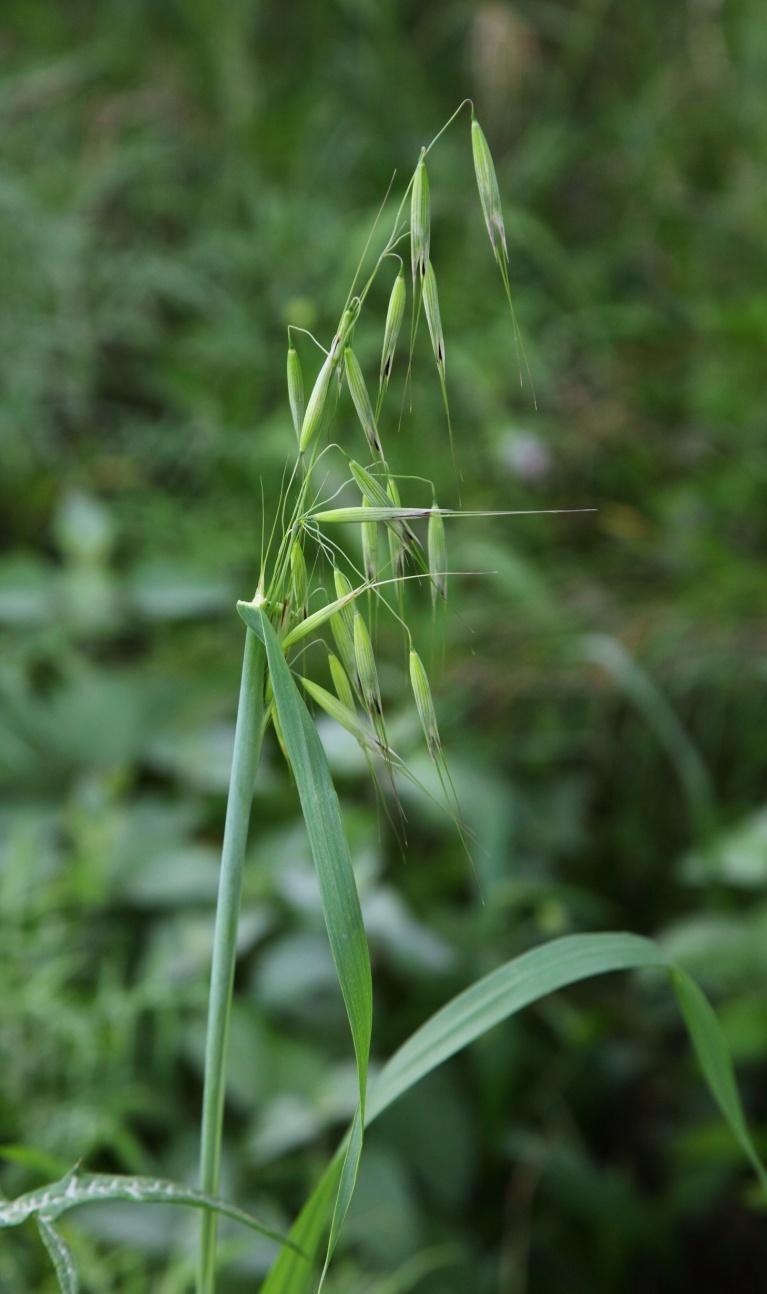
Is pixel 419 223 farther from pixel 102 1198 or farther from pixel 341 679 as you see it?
pixel 102 1198

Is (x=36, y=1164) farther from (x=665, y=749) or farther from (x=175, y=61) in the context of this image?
(x=175, y=61)

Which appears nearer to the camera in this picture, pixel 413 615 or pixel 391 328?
pixel 391 328

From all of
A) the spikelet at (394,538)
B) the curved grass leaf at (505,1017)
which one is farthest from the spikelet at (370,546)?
the curved grass leaf at (505,1017)

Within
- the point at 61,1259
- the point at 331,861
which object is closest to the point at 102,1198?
the point at 61,1259

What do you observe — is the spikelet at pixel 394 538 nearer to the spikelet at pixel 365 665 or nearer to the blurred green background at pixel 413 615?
the spikelet at pixel 365 665

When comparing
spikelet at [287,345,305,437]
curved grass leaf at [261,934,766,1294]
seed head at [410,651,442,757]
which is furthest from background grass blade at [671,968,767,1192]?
spikelet at [287,345,305,437]
